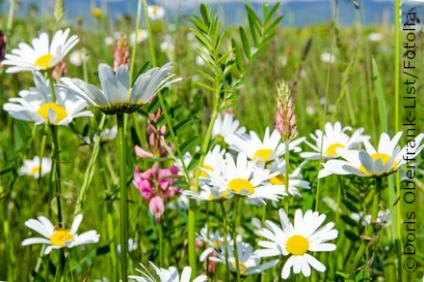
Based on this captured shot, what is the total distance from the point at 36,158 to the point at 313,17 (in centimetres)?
203

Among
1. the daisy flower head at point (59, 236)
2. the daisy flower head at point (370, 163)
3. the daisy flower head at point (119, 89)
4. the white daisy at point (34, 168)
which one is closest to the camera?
the daisy flower head at point (119, 89)

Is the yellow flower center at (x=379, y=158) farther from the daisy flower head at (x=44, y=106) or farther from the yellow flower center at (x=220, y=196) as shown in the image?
the daisy flower head at (x=44, y=106)

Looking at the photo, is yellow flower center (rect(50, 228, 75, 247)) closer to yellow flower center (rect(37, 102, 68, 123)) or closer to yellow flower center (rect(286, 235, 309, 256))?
yellow flower center (rect(37, 102, 68, 123))

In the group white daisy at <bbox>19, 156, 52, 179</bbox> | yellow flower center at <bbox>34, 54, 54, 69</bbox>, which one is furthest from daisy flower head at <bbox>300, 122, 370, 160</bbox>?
white daisy at <bbox>19, 156, 52, 179</bbox>

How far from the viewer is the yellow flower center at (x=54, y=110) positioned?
1.07 metres

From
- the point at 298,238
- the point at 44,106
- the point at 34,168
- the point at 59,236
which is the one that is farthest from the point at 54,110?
the point at 34,168

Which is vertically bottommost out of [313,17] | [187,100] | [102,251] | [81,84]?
[102,251]

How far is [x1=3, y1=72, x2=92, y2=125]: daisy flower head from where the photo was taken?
105 centimetres

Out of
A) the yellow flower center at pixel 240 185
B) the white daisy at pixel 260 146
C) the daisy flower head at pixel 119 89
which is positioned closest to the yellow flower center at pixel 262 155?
the white daisy at pixel 260 146

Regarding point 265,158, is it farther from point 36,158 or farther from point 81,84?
point 36,158

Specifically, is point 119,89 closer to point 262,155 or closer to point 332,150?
point 262,155

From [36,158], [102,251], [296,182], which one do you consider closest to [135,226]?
[102,251]

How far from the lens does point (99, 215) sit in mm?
1664

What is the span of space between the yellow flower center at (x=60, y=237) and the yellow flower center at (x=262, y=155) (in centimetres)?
35
